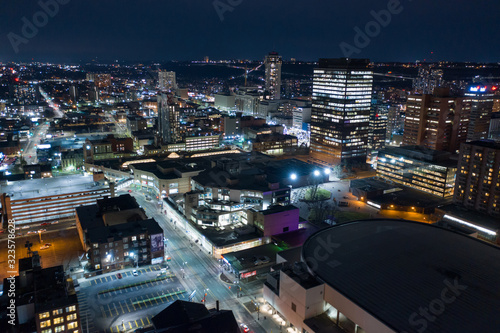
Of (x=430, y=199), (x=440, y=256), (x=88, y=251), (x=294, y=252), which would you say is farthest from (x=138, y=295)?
(x=430, y=199)

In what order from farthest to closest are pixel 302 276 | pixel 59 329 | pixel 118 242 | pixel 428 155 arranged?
pixel 428 155
pixel 118 242
pixel 302 276
pixel 59 329

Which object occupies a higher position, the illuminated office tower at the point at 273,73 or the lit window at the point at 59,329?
the illuminated office tower at the point at 273,73

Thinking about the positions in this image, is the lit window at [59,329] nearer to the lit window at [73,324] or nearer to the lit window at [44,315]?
the lit window at [73,324]

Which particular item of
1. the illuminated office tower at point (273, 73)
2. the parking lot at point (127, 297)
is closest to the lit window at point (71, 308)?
the parking lot at point (127, 297)

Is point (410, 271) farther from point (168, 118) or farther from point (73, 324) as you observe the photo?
point (168, 118)

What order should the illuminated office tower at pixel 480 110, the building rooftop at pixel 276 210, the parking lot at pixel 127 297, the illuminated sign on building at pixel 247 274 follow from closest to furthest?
the parking lot at pixel 127 297, the illuminated sign on building at pixel 247 274, the building rooftop at pixel 276 210, the illuminated office tower at pixel 480 110

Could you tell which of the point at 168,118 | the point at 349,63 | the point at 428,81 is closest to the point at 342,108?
the point at 349,63

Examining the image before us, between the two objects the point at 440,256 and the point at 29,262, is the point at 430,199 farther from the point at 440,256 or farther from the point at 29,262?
the point at 29,262
